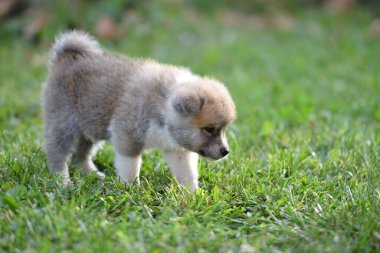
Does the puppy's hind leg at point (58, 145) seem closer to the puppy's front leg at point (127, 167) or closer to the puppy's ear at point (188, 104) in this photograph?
the puppy's front leg at point (127, 167)

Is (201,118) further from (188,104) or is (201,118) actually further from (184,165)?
(184,165)

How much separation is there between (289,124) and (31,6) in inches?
268

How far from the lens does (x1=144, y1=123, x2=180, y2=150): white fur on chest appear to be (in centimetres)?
485

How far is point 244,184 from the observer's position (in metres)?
4.74

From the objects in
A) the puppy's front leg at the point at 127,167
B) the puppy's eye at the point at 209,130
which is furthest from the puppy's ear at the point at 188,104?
the puppy's front leg at the point at 127,167

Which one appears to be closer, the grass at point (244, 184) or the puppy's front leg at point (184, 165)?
the grass at point (244, 184)

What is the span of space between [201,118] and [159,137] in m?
0.45

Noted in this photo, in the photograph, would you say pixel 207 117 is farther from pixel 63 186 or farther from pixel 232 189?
pixel 63 186

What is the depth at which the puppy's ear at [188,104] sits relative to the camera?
4.62 metres

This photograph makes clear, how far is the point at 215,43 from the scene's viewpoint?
1101cm

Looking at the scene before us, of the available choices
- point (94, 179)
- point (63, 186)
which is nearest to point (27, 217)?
point (63, 186)

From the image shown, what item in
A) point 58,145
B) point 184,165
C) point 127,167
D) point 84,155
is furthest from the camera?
point 84,155

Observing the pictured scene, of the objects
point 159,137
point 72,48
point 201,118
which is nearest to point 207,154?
point 201,118

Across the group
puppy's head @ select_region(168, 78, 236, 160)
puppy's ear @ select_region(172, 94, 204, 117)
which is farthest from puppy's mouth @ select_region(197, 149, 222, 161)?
puppy's ear @ select_region(172, 94, 204, 117)
